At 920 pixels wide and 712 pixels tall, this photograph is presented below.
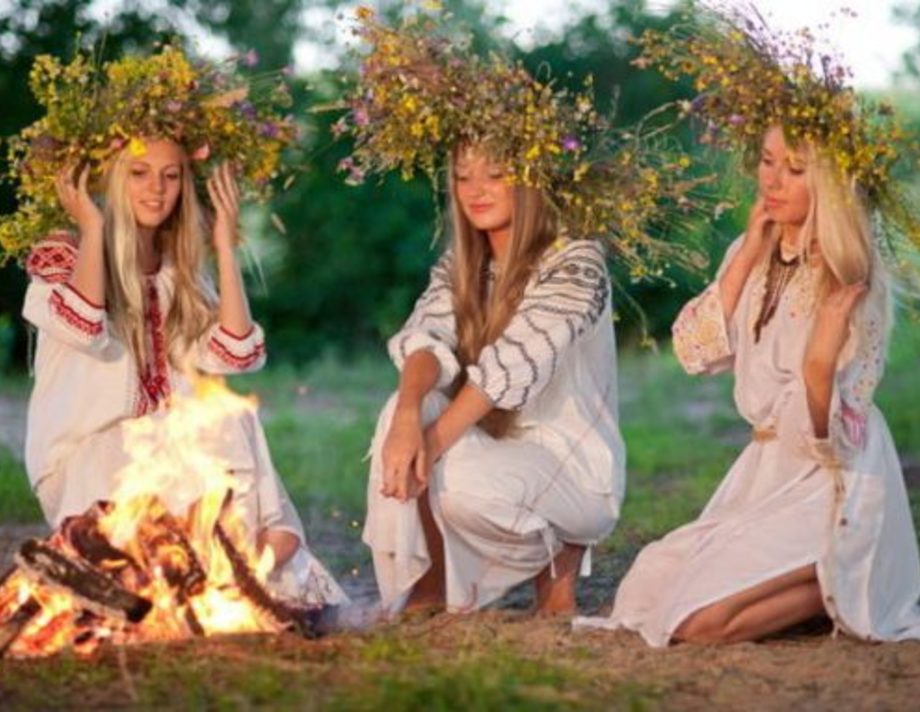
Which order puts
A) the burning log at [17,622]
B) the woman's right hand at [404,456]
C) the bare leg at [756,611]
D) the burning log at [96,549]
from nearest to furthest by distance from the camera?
the burning log at [17,622] < the burning log at [96,549] < the bare leg at [756,611] < the woman's right hand at [404,456]

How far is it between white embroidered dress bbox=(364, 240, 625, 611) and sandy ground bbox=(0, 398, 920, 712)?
0.65 ft

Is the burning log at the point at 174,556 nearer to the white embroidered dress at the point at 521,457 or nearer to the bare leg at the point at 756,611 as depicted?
the white embroidered dress at the point at 521,457

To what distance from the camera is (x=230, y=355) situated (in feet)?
23.3

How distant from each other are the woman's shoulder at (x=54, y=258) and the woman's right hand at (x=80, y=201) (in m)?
0.07

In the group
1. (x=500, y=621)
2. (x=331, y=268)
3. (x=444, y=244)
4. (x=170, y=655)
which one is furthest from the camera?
(x=331, y=268)

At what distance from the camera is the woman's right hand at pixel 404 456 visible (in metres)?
6.96

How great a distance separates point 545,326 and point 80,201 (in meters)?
1.50

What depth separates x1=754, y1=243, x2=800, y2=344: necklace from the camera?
7016 mm

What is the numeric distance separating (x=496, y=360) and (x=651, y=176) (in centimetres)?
81

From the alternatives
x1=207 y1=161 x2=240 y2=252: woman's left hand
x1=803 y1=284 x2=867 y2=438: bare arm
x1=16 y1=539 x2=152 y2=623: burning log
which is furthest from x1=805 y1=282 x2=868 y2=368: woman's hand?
x1=16 y1=539 x2=152 y2=623: burning log

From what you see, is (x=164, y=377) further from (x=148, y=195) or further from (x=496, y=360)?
(x=496, y=360)

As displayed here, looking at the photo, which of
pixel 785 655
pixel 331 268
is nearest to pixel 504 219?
pixel 785 655

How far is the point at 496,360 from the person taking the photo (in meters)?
7.11

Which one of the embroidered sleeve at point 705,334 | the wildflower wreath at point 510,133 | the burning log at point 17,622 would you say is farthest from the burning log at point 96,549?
the embroidered sleeve at point 705,334
